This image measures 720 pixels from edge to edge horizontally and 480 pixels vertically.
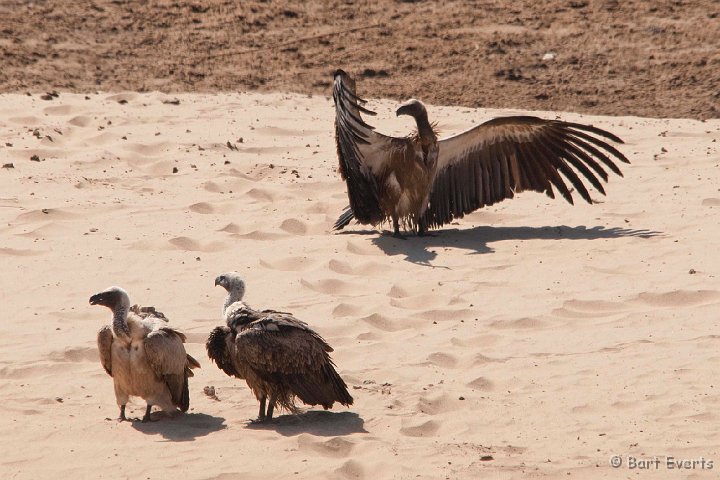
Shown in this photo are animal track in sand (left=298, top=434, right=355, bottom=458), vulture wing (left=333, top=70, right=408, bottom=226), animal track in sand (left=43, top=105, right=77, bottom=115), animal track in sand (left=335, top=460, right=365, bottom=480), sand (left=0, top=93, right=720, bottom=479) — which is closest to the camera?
animal track in sand (left=335, top=460, right=365, bottom=480)

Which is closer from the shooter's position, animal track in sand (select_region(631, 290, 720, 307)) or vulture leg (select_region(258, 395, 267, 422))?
vulture leg (select_region(258, 395, 267, 422))

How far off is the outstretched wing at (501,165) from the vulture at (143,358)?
407 centimetres

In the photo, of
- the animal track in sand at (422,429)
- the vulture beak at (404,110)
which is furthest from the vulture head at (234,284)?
the vulture beak at (404,110)

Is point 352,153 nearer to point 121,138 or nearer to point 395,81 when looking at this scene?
point 121,138

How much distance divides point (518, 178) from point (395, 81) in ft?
15.5

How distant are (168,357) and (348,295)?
7.53 ft

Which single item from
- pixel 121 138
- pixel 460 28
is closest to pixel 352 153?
pixel 121 138

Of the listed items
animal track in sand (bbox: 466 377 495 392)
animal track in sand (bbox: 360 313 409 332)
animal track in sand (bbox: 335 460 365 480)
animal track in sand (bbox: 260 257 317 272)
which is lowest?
animal track in sand (bbox: 335 460 365 480)

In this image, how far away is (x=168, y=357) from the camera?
22.9 feet

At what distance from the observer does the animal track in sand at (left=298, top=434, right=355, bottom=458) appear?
258 inches

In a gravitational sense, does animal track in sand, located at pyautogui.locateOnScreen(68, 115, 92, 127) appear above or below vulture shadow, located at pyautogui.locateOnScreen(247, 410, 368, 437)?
above

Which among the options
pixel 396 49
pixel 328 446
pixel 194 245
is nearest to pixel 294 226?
pixel 194 245

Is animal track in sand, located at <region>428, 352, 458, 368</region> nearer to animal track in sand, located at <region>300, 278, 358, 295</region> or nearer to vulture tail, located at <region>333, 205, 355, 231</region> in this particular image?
animal track in sand, located at <region>300, 278, 358, 295</region>

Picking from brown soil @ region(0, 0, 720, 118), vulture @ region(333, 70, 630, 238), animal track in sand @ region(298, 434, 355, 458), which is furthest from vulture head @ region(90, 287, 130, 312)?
brown soil @ region(0, 0, 720, 118)
